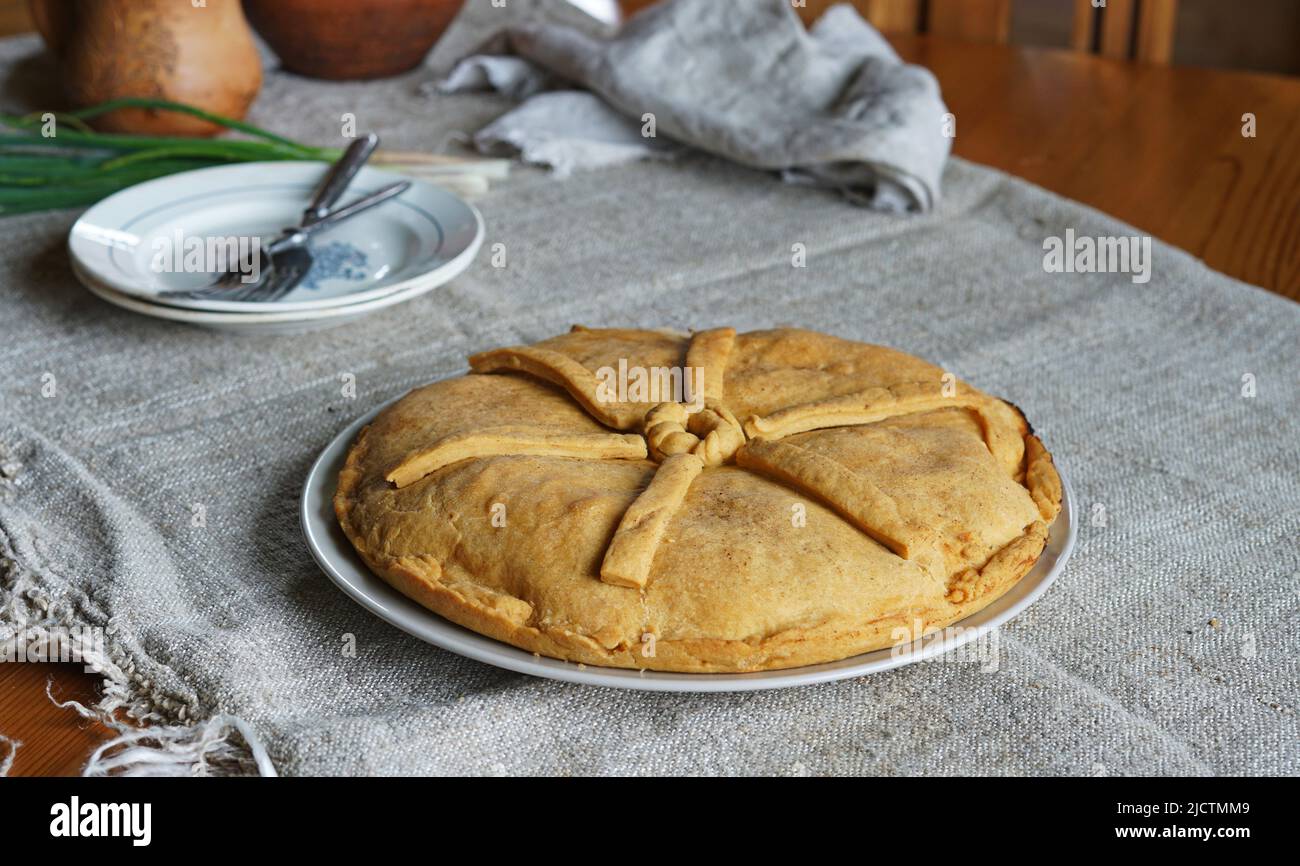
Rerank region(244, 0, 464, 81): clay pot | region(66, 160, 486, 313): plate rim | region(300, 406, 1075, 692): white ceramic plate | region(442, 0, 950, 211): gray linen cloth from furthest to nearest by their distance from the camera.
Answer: region(244, 0, 464, 81): clay pot < region(442, 0, 950, 211): gray linen cloth < region(66, 160, 486, 313): plate rim < region(300, 406, 1075, 692): white ceramic plate

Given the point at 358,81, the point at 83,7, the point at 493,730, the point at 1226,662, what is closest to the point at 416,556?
the point at 493,730

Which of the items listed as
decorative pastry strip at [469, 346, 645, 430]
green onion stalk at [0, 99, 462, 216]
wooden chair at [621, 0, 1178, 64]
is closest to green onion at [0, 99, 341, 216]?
green onion stalk at [0, 99, 462, 216]

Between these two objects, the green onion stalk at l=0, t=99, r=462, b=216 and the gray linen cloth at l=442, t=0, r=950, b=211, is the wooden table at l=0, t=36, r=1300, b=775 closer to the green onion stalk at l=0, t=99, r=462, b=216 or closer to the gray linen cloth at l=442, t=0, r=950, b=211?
the gray linen cloth at l=442, t=0, r=950, b=211

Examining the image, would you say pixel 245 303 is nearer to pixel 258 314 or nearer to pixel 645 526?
pixel 258 314

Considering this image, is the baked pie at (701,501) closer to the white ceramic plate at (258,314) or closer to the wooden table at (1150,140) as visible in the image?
the white ceramic plate at (258,314)

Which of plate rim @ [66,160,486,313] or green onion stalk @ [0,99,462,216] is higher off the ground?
green onion stalk @ [0,99,462,216]

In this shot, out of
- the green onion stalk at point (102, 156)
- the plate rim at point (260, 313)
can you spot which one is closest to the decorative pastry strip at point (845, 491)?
the plate rim at point (260, 313)
